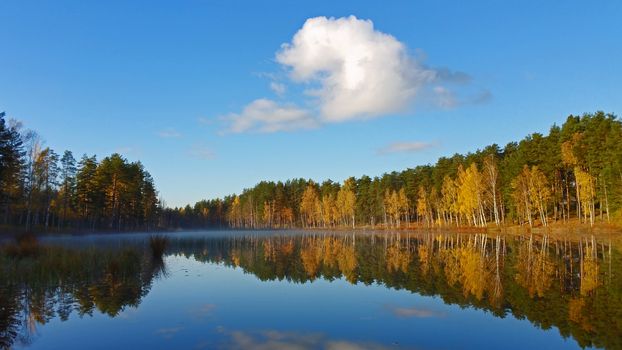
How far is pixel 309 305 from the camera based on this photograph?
1471 cm

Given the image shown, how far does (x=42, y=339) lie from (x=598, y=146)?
67896mm

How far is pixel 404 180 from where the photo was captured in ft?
395

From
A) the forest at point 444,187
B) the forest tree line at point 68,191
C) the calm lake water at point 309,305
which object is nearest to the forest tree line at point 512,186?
the forest at point 444,187

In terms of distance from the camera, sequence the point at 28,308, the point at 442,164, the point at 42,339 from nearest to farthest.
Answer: the point at 42,339 < the point at 28,308 < the point at 442,164

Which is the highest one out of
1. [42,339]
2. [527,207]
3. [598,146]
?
[598,146]

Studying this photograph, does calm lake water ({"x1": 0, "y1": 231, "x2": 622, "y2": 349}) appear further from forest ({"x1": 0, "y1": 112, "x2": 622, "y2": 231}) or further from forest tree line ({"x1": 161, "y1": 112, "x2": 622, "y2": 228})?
forest tree line ({"x1": 161, "y1": 112, "x2": 622, "y2": 228})

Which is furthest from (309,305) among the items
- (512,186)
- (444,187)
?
(444,187)

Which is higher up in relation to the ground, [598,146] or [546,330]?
[598,146]

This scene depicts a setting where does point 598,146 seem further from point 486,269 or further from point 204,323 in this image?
point 204,323

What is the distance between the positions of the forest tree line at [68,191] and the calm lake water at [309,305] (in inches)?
1253

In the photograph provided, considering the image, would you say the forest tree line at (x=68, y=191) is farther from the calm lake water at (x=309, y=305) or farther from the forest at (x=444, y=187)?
the calm lake water at (x=309, y=305)

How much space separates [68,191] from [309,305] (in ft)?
262

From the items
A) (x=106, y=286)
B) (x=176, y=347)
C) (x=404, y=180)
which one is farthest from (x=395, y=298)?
(x=404, y=180)

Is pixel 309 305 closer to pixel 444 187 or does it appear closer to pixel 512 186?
pixel 512 186
